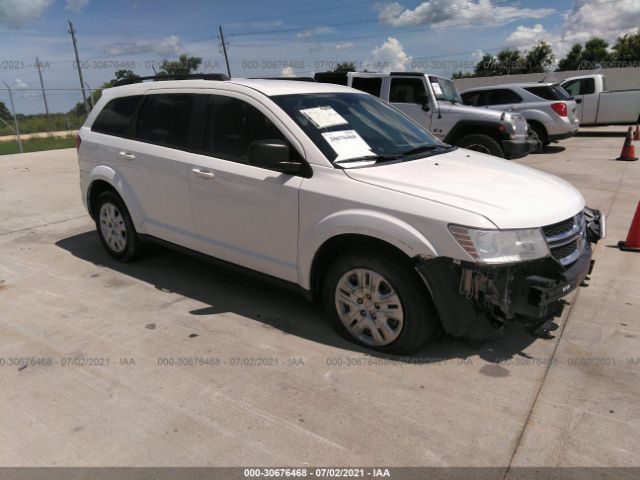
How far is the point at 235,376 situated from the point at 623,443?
84.9 inches

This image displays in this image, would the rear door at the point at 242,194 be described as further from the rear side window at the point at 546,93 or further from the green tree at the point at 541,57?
the green tree at the point at 541,57

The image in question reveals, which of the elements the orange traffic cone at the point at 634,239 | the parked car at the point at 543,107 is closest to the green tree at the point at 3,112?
the parked car at the point at 543,107

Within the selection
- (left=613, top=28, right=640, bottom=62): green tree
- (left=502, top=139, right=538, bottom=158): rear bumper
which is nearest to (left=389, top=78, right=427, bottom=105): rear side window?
(left=502, top=139, right=538, bottom=158): rear bumper

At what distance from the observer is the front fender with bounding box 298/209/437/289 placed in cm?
303

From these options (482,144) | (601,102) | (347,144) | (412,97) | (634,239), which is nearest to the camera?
(347,144)

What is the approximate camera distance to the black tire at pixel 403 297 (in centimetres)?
314

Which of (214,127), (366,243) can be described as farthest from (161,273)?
(366,243)

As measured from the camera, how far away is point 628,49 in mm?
48906

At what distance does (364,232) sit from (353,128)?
1.04 meters

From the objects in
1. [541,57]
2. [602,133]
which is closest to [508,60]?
[541,57]

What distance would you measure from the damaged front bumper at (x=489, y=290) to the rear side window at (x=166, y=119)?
2444 millimetres

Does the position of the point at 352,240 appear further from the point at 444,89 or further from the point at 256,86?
the point at 444,89

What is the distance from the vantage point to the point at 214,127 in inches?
162

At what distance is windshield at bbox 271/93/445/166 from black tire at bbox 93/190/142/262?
212 cm
